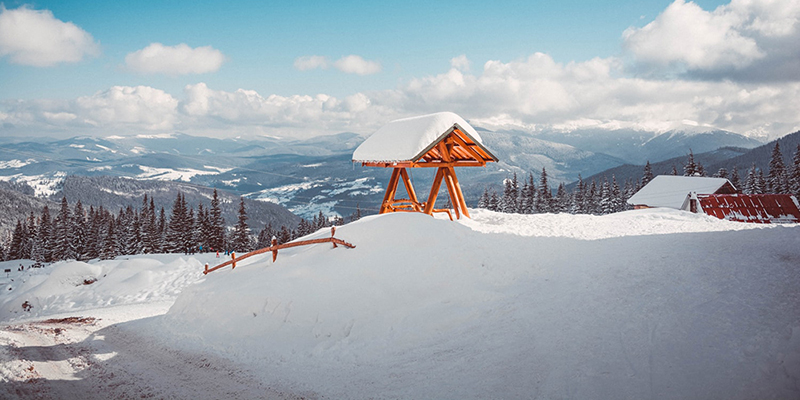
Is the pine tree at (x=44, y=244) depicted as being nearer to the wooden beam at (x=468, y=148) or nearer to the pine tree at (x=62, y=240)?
the pine tree at (x=62, y=240)

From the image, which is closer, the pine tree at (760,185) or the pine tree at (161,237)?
the pine tree at (760,185)

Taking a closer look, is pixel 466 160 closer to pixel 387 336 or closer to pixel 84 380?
pixel 387 336

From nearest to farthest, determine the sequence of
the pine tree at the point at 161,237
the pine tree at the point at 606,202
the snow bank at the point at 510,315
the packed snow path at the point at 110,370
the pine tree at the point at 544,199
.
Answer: the snow bank at the point at 510,315
the packed snow path at the point at 110,370
the pine tree at the point at 161,237
the pine tree at the point at 606,202
the pine tree at the point at 544,199

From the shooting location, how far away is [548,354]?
213 inches

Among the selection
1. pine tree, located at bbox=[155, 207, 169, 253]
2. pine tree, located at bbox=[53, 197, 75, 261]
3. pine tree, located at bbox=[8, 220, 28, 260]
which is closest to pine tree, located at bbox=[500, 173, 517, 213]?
pine tree, located at bbox=[155, 207, 169, 253]

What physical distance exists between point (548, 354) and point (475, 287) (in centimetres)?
267

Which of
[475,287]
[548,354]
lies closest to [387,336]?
[475,287]

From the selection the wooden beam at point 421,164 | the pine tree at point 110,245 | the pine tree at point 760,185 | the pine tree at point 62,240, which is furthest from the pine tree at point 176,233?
the pine tree at point 760,185

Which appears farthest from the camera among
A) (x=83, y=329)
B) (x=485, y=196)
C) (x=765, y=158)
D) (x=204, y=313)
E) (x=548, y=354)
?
(x=765, y=158)

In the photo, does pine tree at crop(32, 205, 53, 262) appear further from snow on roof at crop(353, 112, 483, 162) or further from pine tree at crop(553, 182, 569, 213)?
pine tree at crop(553, 182, 569, 213)

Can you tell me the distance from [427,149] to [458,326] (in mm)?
8130

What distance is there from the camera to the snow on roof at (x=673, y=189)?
3538 cm

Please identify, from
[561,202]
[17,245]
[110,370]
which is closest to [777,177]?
[561,202]

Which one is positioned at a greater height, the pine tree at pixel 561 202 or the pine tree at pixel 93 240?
the pine tree at pixel 561 202
